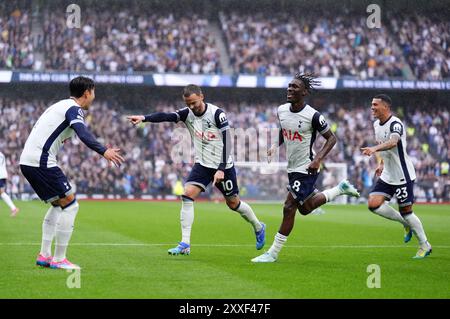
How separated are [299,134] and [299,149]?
22cm

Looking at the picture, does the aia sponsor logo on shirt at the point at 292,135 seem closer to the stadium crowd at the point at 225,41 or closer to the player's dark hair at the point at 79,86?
the player's dark hair at the point at 79,86

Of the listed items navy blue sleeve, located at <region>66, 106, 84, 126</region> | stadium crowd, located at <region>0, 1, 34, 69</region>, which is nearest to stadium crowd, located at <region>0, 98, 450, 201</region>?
stadium crowd, located at <region>0, 1, 34, 69</region>

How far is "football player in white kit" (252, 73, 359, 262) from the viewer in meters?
11.4

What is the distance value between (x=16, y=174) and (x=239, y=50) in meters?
14.0

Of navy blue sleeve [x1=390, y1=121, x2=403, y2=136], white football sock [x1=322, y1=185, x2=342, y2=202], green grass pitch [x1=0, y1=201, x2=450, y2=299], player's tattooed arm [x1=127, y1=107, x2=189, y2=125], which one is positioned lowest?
green grass pitch [x1=0, y1=201, x2=450, y2=299]

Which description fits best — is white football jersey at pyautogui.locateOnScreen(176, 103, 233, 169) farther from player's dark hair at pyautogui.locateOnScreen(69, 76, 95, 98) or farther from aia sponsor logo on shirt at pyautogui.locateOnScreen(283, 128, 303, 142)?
player's dark hair at pyautogui.locateOnScreen(69, 76, 95, 98)

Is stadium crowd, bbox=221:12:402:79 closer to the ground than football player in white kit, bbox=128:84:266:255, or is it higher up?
higher up

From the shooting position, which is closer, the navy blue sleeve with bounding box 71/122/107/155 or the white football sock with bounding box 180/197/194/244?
the navy blue sleeve with bounding box 71/122/107/155

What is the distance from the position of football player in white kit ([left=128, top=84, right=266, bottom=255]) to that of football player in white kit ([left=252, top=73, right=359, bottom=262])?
1.05 metres

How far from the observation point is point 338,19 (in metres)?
47.7

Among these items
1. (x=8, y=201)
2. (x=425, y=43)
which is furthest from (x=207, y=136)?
(x=425, y=43)

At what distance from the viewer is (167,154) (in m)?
41.1

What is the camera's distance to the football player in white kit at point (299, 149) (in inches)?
449

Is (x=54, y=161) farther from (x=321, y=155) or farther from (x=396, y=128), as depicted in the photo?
(x=396, y=128)
